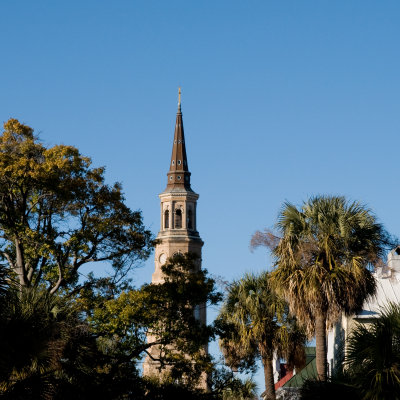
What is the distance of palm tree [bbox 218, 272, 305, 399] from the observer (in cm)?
3506

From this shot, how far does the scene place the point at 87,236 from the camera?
32656mm

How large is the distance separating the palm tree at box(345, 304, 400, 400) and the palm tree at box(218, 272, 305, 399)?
14.4 metres

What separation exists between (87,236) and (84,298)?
225cm

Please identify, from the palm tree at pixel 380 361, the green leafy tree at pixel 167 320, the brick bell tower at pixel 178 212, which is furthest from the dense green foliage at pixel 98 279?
the brick bell tower at pixel 178 212

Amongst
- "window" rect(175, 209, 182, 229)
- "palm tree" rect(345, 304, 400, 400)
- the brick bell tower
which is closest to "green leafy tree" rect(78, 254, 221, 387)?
"palm tree" rect(345, 304, 400, 400)

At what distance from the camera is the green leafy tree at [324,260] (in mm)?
26953

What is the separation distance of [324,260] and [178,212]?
89.0m

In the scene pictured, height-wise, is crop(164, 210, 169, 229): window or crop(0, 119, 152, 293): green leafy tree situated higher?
crop(164, 210, 169, 229): window

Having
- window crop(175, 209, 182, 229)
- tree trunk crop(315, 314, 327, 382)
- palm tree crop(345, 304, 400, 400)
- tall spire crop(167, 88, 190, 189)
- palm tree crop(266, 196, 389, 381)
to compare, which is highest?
tall spire crop(167, 88, 190, 189)

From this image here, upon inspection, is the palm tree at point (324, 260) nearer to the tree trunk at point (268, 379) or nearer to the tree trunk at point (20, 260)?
the tree trunk at point (268, 379)

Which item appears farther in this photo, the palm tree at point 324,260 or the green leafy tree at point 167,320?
the green leafy tree at point 167,320

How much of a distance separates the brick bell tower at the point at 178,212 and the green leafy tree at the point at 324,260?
3288 inches

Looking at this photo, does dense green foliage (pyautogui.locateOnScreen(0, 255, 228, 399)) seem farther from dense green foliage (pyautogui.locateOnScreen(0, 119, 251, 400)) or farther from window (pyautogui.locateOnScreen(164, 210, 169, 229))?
window (pyautogui.locateOnScreen(164, 210, 169, 229))

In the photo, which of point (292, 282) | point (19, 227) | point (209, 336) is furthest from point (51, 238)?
point (292, 282)
